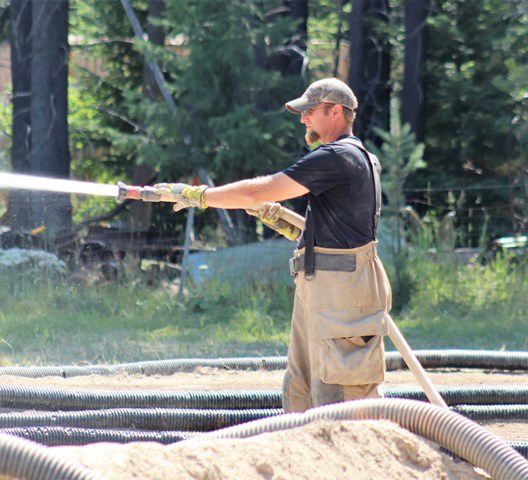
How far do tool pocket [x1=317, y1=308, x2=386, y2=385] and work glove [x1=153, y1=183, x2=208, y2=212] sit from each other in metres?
0.84

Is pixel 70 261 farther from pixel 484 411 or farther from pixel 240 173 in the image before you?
pixel 484 411

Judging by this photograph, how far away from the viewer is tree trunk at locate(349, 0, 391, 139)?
51.3 ft

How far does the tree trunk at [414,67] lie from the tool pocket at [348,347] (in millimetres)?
10452

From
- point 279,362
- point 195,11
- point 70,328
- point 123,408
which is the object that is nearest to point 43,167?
point 195,11

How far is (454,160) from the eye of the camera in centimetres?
1564

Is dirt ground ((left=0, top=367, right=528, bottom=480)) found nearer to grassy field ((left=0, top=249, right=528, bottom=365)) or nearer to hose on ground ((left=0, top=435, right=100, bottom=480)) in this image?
hose on ground ((left=0, top=435, right=100, bottom=480))

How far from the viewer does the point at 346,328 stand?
5031 millimetres

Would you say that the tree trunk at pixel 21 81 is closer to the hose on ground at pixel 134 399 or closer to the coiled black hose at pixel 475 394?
the hose on ground at pixel 134 399

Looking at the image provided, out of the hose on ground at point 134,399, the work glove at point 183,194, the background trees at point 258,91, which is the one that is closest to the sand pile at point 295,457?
the work glove at point 183,194

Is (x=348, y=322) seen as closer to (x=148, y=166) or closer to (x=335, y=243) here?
(x=335, y=243)

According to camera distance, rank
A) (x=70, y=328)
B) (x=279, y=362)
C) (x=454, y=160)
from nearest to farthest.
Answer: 1. (x=279, y=362)
2. (x=70, y=328)
3. (x=454, y=160)

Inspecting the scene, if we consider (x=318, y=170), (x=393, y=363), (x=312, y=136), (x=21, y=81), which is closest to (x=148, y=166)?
(x=21, y=81)

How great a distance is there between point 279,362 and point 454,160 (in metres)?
8.26

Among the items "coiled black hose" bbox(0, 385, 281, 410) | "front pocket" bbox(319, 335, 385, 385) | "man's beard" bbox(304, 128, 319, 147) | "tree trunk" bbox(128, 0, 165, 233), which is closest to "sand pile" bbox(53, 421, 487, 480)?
"front pocket" bbox(319, 335, 385, 385)
